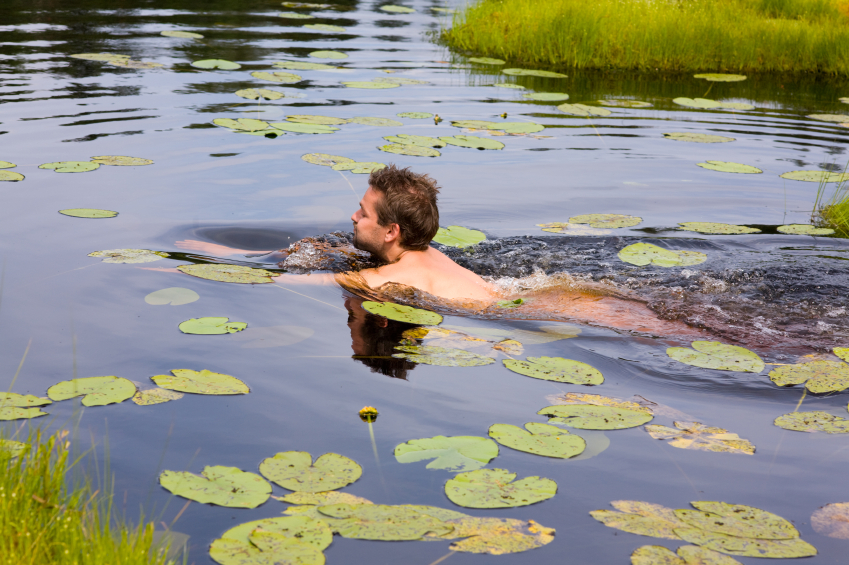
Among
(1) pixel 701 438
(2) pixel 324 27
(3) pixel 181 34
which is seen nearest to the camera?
(1) pixel 701 438

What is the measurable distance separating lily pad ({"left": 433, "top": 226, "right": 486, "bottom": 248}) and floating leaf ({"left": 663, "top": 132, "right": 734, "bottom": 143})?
3.40 m

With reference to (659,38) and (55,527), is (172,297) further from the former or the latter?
(659,38)

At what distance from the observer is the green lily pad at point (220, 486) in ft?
7.77

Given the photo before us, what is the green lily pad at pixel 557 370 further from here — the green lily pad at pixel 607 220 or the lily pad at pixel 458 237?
the green lily pad at pixel 607 220

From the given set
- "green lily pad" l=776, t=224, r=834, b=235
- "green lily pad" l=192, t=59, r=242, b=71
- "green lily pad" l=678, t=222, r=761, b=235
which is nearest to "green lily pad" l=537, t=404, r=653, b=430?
"green lily pad" l=678, t=222, r=761, b=235

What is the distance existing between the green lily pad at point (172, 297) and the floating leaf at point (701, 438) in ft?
8.15

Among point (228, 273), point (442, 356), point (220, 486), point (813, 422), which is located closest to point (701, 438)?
A: point (813, 422)

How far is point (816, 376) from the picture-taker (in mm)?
3467

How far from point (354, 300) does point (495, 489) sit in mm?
2012

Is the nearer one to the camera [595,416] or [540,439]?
[540,439]

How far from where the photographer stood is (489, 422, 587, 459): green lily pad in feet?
9.02

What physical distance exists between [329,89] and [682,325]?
5918 millimetres

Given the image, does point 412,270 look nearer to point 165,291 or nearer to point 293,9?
point 165,291

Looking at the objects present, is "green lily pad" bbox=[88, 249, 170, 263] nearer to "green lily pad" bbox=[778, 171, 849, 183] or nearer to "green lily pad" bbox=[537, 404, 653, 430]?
"green lily pad" bbox=[537, 404, 653, 430]
